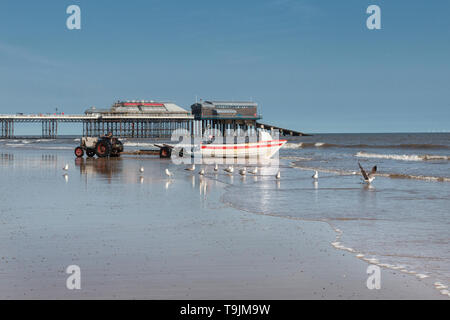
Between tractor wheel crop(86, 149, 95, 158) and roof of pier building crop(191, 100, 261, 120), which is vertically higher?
roof of pier building crop(191, 100, 261, 120)

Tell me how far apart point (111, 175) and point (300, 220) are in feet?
46.6

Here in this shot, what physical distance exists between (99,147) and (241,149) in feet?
36.9

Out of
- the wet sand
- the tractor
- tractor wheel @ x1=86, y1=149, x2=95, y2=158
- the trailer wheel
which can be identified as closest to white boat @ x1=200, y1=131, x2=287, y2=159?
the trailer wheel

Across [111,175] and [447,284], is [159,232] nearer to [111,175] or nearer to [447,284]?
[447,284]

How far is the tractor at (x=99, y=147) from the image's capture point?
40906mm

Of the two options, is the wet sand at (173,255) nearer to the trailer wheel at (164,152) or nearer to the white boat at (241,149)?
the white boat at (241,149)

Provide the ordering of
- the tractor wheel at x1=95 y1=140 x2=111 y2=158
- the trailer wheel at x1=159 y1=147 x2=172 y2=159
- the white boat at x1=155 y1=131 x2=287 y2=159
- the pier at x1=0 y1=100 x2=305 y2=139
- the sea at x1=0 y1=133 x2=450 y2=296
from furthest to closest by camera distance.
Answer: the pier at x1=0 y1=100 x2=305 y2=139 → the trailer wheel at x1=159 y1=147 x2=172 y2=159 → the white boat at x1=155 y1=131 x2=287 y2=159 → the tractor wheel at x1=95 y1=140 x2=111 y2=158 → the sea at x1=0 y1=133 x2=450 y2=296

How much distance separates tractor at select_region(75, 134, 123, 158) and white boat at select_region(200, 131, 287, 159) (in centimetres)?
705

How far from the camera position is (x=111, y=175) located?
2434 centimetres

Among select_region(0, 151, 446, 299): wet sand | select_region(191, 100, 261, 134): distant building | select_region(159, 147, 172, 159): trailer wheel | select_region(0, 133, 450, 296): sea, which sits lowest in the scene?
select_region(0, 133, 450, 296): sea

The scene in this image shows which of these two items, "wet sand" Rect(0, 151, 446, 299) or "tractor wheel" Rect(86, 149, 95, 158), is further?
"tractor wheel" Rect(86, 149, 95, 158)

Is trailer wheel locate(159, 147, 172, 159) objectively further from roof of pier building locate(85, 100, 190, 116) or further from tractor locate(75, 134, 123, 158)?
roof of pier building locate(85, 100, 190, 116)

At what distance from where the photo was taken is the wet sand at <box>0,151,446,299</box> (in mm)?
6410
